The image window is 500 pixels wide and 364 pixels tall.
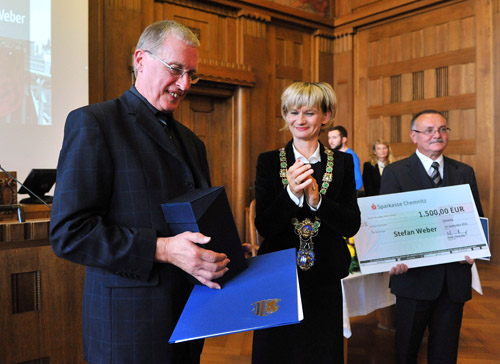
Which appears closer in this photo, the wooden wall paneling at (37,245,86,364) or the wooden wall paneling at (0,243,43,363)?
the wooden wall paneling at (0,243,43,363)

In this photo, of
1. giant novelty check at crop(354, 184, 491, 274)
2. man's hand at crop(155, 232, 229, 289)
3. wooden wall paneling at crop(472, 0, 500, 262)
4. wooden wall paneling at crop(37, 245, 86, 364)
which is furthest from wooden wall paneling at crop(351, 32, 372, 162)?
man's hand at crop(155, 232, 229, 289)

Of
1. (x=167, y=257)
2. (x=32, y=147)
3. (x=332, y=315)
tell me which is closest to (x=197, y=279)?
(x=167, y=257)

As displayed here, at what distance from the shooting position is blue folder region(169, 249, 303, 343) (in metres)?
0.93

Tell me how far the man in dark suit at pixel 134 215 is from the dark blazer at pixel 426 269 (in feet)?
4.93

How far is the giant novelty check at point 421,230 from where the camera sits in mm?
2287

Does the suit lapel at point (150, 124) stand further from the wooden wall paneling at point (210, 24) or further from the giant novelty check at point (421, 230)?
the wooden wall paneling at point (210, 24)

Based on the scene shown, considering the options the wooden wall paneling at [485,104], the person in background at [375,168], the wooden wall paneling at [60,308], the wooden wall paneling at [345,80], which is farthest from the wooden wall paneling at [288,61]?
the wooden wall paneling at [60,308]

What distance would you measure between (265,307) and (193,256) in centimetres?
22

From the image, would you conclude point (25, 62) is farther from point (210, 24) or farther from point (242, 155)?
point (242, 155)

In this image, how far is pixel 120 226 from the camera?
3.76 ft

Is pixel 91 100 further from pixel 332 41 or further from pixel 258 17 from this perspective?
pixel 332 41

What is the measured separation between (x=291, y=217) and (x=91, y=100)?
456 centimetres

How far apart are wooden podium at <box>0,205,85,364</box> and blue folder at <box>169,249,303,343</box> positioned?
4.59 ft

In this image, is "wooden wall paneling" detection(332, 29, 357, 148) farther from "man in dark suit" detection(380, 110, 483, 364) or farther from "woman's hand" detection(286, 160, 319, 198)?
"woman's hand" detection(286, 160, 319, 198)
